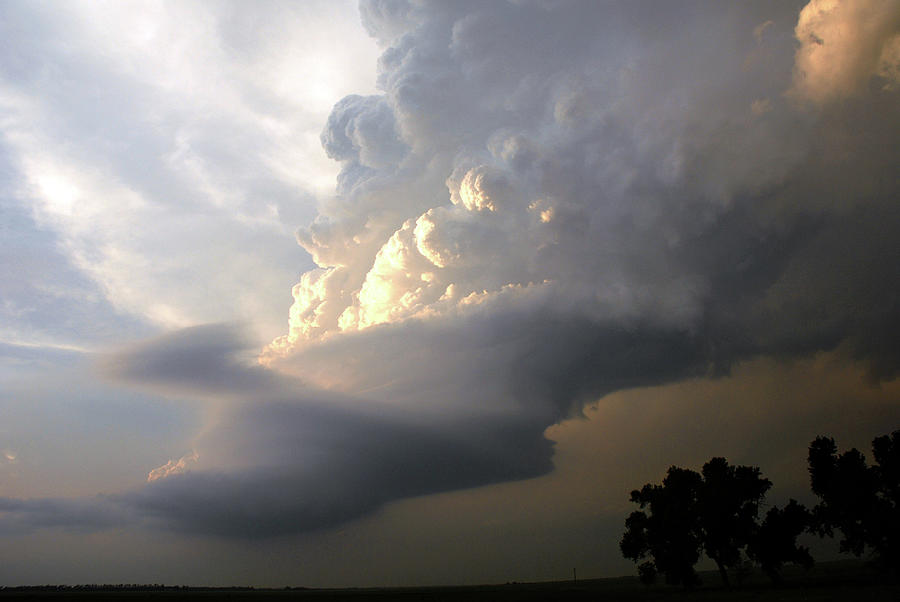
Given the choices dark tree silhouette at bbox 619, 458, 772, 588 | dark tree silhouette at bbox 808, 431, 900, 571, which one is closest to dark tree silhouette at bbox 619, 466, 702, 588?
dark tree silhouette at bbox 619, 458, 772, 588

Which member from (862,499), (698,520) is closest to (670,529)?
(698,520)

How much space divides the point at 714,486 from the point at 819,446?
19.2m

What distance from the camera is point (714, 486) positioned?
101562 mm

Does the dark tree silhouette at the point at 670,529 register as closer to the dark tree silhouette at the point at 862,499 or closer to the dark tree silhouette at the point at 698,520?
the dark tree silhouette at the point at 698,520

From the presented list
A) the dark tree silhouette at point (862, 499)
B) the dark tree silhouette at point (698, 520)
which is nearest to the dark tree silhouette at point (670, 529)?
the dark tree silhouette at point (698, 520)

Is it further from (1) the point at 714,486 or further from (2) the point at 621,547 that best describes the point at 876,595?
(2) the point at 621,547

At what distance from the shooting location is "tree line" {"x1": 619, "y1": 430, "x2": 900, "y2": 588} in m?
81.4

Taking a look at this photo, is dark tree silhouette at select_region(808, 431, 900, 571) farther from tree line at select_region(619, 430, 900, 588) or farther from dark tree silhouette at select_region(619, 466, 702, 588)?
dark tree silhouette at select_region(619, 466, 702, 588)

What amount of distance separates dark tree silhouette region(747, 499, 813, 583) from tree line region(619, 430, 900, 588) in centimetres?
15

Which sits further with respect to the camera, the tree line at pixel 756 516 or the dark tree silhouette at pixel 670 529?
the dark tree silhouette at pixel 670 529

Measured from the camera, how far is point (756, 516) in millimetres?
100000

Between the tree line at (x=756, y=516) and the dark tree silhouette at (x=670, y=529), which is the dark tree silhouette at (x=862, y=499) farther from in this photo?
the dark tree silhouette at (x=670, y=529)

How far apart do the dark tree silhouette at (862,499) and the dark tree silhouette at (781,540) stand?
1119cm

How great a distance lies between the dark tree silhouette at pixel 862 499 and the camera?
256ft
